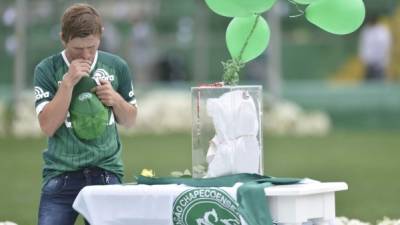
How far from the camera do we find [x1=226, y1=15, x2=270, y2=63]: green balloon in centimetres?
712

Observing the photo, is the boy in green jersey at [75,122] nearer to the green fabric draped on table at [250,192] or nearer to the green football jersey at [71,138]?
the green football jersey at [71,138]

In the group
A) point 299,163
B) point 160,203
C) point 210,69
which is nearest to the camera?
point 160,203

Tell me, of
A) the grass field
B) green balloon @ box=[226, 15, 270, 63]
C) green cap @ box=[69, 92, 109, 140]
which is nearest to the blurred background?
the grass field

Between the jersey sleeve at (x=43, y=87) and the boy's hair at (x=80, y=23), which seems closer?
the boy's hair at (x=80, y=23)

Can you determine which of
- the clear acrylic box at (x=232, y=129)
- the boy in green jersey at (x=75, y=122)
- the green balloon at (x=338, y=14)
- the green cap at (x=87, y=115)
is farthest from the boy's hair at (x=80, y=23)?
the green balloon at (x=338, y=14)

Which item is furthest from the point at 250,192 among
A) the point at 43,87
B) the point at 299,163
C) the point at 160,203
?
the point at 299,163

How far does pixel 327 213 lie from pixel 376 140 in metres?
17.4

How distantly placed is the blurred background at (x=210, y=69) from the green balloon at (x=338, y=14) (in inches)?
595

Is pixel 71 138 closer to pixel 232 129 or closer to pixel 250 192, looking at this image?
pixel 232 129

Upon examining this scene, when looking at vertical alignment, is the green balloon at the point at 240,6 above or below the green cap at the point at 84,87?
above

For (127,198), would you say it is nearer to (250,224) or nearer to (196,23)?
(250,224)

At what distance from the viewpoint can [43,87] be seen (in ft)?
22.5

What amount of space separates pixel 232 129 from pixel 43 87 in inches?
39.7

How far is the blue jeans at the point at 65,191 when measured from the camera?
22.5 ft
